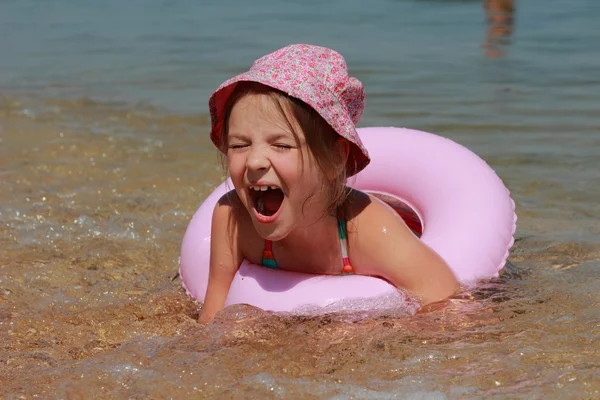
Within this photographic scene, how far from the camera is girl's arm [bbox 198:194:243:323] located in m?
3.41

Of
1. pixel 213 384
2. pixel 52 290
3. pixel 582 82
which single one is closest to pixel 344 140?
pixel 213 384

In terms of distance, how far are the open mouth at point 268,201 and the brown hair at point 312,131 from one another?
0.53 ft

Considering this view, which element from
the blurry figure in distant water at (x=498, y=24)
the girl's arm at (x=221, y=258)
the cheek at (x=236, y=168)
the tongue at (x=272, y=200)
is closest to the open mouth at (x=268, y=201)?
the tongue at (x=272, y=200)

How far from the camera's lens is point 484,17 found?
35.4 feet

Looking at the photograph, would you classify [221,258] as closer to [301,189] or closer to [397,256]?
[301,189]

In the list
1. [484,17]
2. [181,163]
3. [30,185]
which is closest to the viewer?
Answer: [30,185]

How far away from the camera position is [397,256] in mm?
3219

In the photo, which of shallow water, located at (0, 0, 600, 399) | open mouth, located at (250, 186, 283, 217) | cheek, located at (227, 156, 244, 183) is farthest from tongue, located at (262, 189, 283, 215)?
shallow water, located at (0, 0, 600, 399)

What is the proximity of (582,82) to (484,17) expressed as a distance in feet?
11.5

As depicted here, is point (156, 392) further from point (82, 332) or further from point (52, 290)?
point (52, 290)

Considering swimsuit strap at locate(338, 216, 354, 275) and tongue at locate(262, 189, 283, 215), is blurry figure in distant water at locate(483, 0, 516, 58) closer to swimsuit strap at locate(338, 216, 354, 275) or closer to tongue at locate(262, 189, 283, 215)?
swimsuit strap at locate(338, 216, 354, 275)

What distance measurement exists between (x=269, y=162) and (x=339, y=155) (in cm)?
31

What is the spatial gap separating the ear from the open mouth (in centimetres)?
19

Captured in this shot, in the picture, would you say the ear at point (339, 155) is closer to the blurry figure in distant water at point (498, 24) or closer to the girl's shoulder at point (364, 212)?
the girl's shoulder at point (364, 212)
